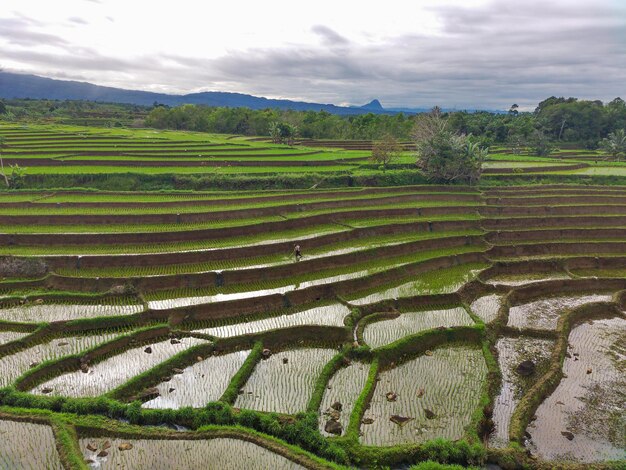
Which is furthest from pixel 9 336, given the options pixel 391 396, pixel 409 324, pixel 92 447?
pixel 409 324

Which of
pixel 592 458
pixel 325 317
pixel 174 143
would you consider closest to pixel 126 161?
pixel 174 143

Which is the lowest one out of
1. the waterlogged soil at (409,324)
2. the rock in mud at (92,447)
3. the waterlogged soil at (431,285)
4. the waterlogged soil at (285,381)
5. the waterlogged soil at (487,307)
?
the rock in mud at (92,447)

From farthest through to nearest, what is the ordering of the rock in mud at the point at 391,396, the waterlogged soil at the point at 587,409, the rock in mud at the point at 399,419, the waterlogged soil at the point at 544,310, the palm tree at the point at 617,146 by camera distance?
the palm tree at the point at 617,146
the waterlogged soil at the point at 544,310
the rock in mud at the point at 391,396
the rock in mud at the point at 399,419
the waterlogged soil at the point at 587,409

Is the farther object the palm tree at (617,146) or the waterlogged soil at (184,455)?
the palm tree at (617,146)

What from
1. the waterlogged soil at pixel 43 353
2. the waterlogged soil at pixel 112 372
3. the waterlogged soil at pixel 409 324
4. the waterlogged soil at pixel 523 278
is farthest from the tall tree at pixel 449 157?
the waterlogged soil at pixel 43 353

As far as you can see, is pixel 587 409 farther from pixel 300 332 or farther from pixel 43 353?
pixel 43 353

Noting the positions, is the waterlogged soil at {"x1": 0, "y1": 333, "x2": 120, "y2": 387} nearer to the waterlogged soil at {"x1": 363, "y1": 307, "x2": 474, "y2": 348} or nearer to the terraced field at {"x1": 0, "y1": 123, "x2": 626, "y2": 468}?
the terraced field at {"x1": 0, "y1": 123, "x2": 626, "y2": 468}

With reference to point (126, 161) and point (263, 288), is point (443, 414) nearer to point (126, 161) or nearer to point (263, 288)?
point (263, 288)

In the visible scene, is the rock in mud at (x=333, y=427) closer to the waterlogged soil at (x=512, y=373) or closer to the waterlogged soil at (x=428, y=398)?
the waterlogged soil at (x=428, y=398)
